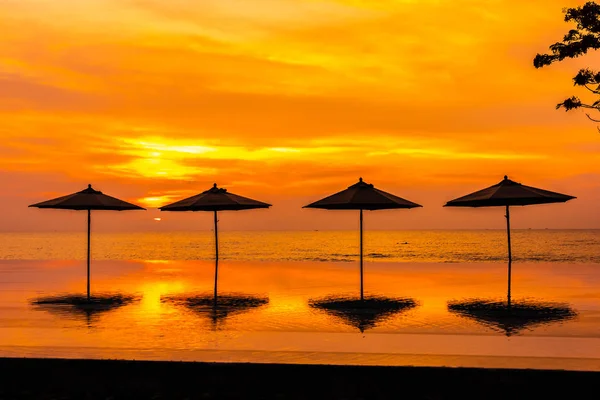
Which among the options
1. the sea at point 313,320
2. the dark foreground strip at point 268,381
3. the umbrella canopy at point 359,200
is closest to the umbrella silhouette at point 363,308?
the sea at point 313,320

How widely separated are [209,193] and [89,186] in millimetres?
4091

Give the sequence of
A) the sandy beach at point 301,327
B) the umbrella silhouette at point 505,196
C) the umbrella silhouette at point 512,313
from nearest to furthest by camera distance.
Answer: the sandy beach at point 301,327
the umbrella silhouette at point 512,313
the umbrella silhouette at point 505,196

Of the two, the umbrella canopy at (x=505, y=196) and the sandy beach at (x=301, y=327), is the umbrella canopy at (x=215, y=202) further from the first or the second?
the umbrella canopy at (x=505, y=196)

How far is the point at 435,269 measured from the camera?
2428 cm

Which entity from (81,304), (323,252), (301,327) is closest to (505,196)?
(301,327)

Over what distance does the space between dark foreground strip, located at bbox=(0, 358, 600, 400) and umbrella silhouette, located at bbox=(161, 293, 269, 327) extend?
4.14m

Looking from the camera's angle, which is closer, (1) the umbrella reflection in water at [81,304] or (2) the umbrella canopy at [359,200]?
(1) the umbrella reflection in water at [81,304]

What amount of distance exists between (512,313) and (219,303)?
245 inches

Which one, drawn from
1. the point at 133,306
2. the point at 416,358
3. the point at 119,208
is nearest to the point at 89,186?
the point at 119,208

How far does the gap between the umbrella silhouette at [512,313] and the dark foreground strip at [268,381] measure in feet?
10.9

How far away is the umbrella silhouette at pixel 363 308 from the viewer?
36.4ft

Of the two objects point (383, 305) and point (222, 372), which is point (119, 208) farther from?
point (222, 372)

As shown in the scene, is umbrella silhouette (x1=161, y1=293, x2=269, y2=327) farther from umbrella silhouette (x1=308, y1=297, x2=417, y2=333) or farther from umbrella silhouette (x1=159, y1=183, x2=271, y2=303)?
umbrella silhouette (x1=159, y1=183, x2=271, y2=303)

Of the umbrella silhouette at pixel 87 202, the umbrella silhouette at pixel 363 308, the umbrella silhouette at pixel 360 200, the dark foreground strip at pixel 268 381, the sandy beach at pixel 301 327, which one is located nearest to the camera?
the dark foreground strip at pixel 268 381
